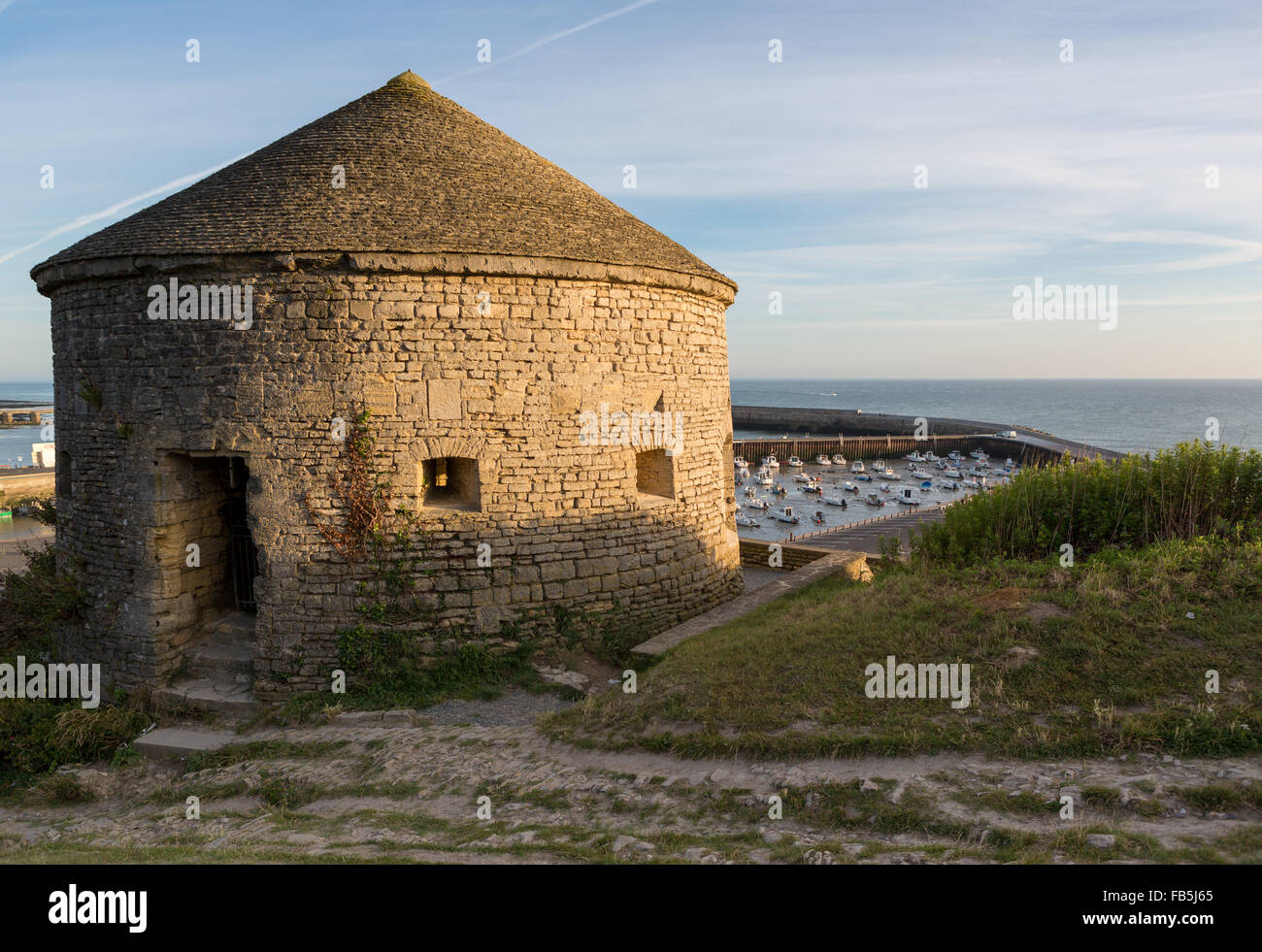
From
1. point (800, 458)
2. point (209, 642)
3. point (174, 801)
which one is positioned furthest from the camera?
point (800, 458)

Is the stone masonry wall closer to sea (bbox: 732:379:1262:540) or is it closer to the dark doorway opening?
the dark doorway opening

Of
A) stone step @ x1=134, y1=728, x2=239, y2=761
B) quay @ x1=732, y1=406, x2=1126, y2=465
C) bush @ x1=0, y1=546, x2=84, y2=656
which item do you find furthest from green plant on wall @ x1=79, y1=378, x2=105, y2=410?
quay @ x1=732, y1=406, x2=1126, y2=465

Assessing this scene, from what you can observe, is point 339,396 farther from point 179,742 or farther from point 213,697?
point 179,742

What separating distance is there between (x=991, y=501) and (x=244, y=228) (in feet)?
37.3

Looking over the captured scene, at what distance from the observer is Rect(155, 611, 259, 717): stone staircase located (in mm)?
9703

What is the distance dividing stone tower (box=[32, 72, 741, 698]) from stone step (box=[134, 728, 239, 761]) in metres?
0.83

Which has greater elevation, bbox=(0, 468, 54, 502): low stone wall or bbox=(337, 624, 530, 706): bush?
bbox=(0, 468, 54, 502): low stone wall

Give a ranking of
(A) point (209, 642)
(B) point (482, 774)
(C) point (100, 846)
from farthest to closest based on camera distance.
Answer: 1. (A) point (209, 642)
2. (B) point (482, 774)
3. (C) point (100, 846)

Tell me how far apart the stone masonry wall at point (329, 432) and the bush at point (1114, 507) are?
17.1ft

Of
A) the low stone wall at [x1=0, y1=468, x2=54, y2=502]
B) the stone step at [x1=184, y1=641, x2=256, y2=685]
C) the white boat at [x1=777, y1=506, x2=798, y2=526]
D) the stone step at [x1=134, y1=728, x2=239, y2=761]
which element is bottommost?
the white boat at [x1=777, y1=506, x2=798, y2=526]

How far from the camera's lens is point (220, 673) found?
404 inches

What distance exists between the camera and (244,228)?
9695mm

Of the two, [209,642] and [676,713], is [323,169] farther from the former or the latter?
[676,713]

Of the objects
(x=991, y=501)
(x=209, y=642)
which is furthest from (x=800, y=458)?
(x=209, y=642)
